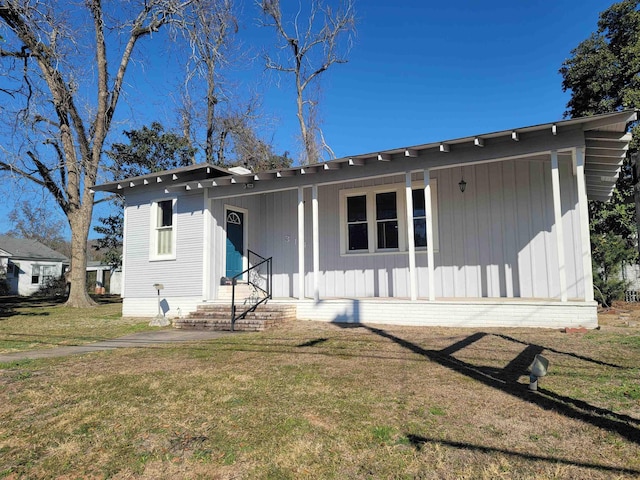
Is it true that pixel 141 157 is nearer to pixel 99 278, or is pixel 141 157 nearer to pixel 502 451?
pixel 99 278

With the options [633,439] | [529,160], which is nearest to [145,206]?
[529,160]

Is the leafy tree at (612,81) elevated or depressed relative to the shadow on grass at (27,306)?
elevated

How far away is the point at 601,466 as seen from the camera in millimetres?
2352

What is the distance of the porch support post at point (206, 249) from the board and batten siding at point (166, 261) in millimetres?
118

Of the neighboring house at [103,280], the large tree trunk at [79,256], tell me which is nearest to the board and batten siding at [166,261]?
the large tree trunk at [79,256]

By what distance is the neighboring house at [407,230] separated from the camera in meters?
7.36

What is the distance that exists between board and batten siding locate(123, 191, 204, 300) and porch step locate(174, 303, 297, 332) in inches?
43.2

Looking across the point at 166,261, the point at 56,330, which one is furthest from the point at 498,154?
the point at 56,330

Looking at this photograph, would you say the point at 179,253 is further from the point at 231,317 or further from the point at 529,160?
the point at 529,160

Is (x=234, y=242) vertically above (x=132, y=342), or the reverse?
(x=234, y=242)

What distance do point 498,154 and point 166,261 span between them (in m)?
8.28

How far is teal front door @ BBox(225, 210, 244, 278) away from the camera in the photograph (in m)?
10.8

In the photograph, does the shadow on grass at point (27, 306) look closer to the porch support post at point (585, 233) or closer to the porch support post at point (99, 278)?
the porch support post at point (585, 233)

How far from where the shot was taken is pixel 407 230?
9.68 metres
